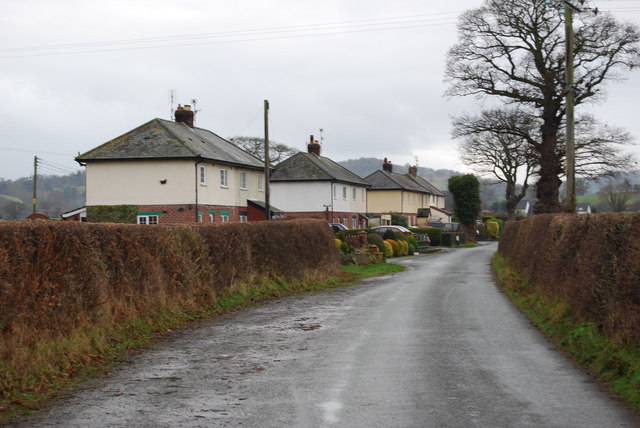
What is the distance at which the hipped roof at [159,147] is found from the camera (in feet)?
140

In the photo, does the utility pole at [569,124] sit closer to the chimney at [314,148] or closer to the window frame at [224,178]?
the window frame at [224,178]

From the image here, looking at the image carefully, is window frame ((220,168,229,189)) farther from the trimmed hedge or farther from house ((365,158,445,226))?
the trimmed hedge

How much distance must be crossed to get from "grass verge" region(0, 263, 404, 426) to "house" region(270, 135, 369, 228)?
4490 centimetres

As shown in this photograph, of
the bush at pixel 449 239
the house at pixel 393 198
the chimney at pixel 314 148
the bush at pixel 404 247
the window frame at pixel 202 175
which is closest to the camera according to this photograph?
the window frame at pixel 202 175

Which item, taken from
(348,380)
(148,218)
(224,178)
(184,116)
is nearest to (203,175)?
(224,178)

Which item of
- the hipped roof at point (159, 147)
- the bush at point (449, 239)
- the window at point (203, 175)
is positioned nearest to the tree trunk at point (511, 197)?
the bush at point (449, 239)

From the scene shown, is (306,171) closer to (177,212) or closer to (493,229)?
(177,212)

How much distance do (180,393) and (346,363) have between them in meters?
2.71

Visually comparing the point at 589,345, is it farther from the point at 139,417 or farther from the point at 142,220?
the point at 142,220

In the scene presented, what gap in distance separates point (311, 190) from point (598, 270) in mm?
51089

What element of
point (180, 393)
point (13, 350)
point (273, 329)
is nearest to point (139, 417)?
point (180, 393)

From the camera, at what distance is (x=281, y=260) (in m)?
22.0

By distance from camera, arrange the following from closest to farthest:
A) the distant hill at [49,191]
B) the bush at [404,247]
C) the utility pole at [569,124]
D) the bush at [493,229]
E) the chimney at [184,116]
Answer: the utility pole at [569,124] → the bush at [404,247] → the chimney at [184,116] → the bush at [493,229] → the distant hill at [49,191]

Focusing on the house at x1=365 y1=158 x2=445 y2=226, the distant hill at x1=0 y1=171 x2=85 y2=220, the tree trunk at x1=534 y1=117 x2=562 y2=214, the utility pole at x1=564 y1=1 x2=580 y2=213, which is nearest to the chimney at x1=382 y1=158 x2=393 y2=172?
the house at x1=365 y1=158 x2=445 y2=226
